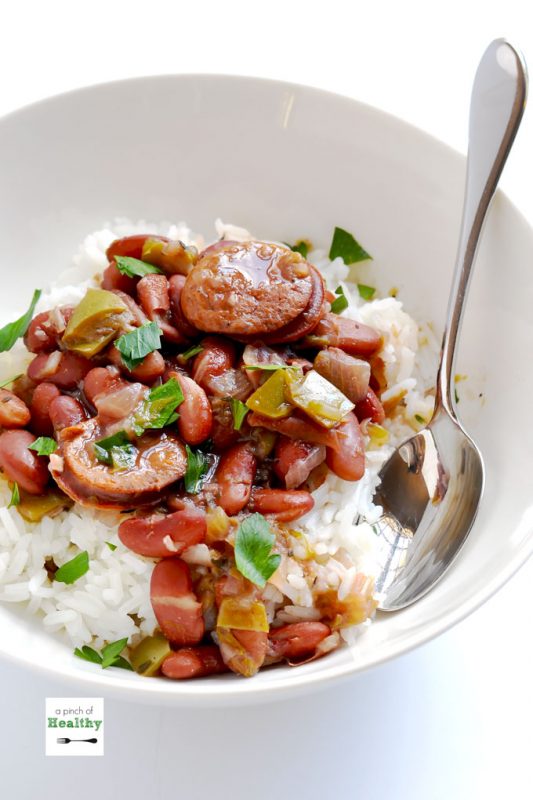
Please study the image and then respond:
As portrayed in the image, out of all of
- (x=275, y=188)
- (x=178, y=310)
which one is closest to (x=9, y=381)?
(x=178, y=310)

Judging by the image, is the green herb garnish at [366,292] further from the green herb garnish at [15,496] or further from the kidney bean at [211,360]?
the green herb garnish at [15,496]

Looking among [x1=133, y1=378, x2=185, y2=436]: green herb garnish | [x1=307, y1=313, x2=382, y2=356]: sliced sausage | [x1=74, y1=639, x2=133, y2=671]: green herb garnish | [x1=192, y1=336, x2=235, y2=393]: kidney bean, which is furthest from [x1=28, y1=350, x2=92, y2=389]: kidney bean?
[x1=74, y1=639, x2=133, y2=671]: green herb garnish

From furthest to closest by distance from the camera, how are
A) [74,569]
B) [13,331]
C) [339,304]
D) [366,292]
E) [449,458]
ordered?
[366,292] → [339,304] → [13,331] → [449,458] → [74,569]

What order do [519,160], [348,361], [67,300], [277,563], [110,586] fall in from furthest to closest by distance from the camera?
[519,160] < [67,300] < [348,361] < [110,586] < [277,563]

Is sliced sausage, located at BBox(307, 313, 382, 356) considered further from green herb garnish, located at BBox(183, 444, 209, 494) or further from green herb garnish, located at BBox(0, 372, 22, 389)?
green herb garnish, located at BBox(0, 372, 22, 389)

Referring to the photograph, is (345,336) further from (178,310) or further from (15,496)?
(15,496)

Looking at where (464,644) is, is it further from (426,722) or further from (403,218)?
(403,218)

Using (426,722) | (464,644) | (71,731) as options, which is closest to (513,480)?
(464,644)
